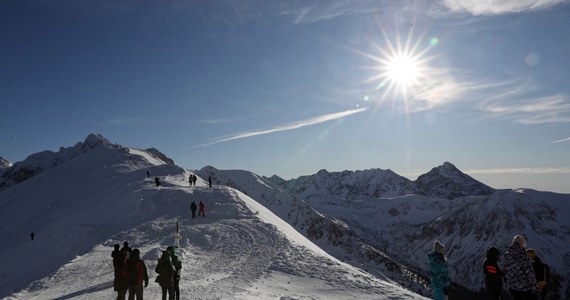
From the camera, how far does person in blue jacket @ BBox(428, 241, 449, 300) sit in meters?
12.9

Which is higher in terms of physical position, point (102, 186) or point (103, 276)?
point (102, 186)

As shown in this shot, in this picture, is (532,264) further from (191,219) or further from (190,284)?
(191,219)

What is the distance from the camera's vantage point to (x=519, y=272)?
11.6 m

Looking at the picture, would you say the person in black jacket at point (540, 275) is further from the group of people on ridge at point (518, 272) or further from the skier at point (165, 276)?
the skier at point (165, 276)

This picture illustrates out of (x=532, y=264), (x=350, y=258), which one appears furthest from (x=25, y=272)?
(x=350, y=258)

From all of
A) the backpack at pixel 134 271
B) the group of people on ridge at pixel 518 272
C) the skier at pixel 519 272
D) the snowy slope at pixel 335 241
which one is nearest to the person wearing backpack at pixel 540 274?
the group of people on ridge at pixel 518 272

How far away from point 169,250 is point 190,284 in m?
4.55

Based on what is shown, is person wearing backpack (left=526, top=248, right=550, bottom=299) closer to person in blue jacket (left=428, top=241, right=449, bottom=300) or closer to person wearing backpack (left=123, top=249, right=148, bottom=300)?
person in blue jacket (left=428, top=241, right=449, bottom=300)

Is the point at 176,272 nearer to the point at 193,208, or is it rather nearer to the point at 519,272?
the point at 519,272

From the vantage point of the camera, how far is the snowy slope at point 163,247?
1978 centimetres

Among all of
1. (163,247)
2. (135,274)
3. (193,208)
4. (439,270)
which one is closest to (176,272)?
(135,274)

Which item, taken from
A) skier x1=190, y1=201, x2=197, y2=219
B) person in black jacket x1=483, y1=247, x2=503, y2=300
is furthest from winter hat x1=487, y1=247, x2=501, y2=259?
skier x1=190, y1=201, x2=197, y2=219

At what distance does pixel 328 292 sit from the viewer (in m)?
19.9

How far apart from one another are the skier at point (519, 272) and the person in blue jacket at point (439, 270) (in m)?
1.85
